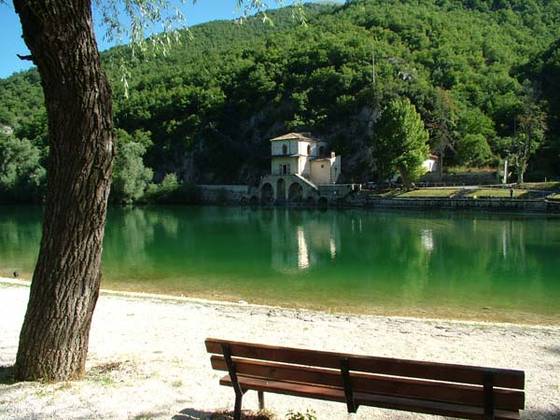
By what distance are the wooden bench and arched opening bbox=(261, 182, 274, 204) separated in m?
71.3

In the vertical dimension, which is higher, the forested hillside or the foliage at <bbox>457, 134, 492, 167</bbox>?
the forested hillside

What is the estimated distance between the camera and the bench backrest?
3963 millimetres

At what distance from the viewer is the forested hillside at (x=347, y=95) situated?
75.5 m

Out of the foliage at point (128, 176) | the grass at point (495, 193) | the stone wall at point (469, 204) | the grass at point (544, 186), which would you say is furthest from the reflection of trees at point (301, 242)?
the foliage at point (128, 176)

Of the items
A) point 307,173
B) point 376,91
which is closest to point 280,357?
point 307,173

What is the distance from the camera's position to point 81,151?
548cm

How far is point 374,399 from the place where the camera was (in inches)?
174

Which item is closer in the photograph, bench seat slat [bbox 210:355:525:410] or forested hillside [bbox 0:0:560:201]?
bench seat slat [bbox 210:355:525:410]

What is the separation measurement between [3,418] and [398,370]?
370 centimetres

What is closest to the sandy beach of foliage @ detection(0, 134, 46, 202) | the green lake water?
the green lake water

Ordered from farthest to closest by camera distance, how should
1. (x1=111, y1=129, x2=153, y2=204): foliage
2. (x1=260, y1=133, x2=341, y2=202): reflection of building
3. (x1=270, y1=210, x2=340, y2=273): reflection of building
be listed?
(x1=260, y1=133, x2=341, y2=202): reflection of building
(x1=111, y1=129, x2=153, y2=204): foliage
(x1=270, y1=210, x2=340, y2=273): reflection of building

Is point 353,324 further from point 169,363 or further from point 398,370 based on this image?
point 398,370

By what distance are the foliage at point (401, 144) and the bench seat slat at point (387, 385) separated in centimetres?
5904

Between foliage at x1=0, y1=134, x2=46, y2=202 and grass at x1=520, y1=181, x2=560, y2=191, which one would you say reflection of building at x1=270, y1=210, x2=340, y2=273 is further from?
foliage at x1=0, y1=134, x2=46, y2=202
